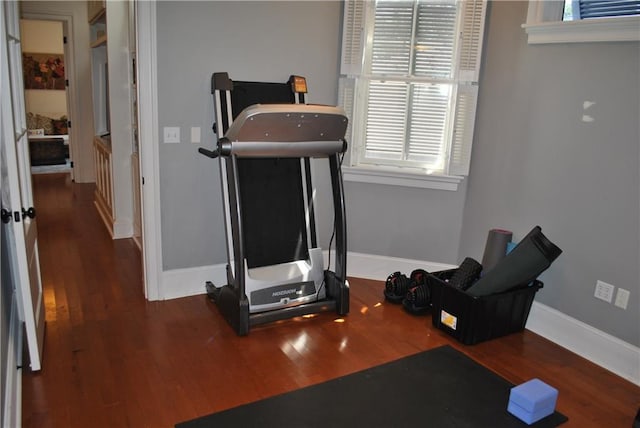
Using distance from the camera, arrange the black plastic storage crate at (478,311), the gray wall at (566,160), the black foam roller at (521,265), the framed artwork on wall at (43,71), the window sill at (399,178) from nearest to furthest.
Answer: the gray wall at (566,160) < the black foam roller at (521,265) < the black plastic storage crate at (478,311) < the window sill at (399,178) < the framed artwork on wall at (43,71)

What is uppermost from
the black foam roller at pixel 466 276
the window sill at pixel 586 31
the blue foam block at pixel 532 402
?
the window sill at pixel 586 31

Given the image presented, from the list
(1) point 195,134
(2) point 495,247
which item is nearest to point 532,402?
(2) point 495,247

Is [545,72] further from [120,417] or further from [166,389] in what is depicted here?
[120,417]

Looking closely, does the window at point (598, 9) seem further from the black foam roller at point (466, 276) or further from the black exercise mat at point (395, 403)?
the black exercise mat at point (395, 403)

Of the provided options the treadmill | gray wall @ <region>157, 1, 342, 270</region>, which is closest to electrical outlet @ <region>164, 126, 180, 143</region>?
gray wall @ <region>157, 1, 342, 270</region>

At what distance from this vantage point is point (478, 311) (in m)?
2.91

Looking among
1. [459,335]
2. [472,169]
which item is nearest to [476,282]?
[459,335]

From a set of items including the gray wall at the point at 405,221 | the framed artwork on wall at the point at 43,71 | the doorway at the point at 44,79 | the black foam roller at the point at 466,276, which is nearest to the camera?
the black foam roller at the point at 466,276

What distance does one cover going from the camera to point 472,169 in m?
3.62

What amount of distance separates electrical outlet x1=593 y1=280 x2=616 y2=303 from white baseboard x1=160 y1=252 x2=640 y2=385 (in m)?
0.20

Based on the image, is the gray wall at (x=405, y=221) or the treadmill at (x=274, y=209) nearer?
the treadmill at (x=274, y=209)

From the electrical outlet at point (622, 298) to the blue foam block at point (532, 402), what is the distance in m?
0.75

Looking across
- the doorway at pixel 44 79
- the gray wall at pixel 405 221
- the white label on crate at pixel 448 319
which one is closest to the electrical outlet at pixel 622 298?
the white label on crate at pixel 448 319

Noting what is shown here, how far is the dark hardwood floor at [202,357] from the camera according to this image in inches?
90.6
